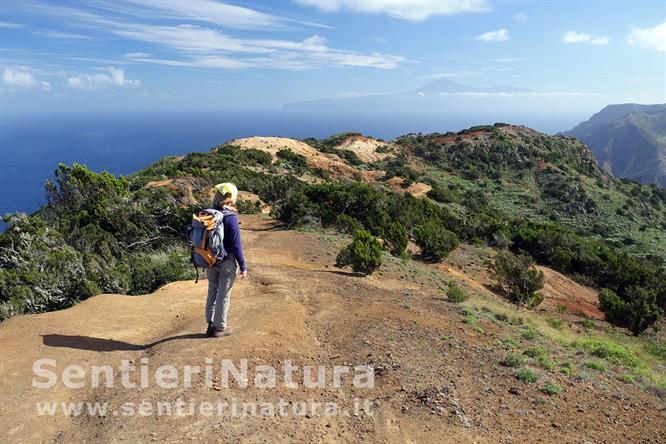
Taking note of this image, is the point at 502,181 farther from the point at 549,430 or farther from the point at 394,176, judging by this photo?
the point at 549,430

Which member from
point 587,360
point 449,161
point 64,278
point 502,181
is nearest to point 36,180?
point 449,161

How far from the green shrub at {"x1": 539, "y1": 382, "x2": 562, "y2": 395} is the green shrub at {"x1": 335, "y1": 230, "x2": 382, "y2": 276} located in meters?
6.52

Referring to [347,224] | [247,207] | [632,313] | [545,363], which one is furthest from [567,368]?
[247,207]

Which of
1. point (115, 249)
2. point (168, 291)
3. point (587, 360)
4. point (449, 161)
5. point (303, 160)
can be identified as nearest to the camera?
point (587, 360)

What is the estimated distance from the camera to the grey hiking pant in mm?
6109

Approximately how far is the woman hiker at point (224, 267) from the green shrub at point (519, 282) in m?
12.3

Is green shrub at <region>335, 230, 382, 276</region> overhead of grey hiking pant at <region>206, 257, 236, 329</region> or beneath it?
beneath

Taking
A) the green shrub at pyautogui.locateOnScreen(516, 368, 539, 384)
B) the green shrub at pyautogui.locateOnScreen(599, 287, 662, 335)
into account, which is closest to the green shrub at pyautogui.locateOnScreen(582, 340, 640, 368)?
the green shrub at pyautogui.locateOnScreen(516, 368, 539, 384)

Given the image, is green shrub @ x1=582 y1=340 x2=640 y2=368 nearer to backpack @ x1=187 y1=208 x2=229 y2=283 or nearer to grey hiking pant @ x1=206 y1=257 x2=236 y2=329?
grey hiking pant @ x1=206 y1=257 x2=236 y2=329

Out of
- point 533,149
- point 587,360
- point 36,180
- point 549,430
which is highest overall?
point 533,149

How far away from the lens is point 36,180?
117 meters

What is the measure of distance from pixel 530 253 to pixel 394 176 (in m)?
24.6

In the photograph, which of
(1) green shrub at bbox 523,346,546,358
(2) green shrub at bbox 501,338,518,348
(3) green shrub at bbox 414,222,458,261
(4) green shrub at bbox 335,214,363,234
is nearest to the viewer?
(1) green shrub at bbox 523,346,546,358

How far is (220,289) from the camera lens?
6.22 meters
